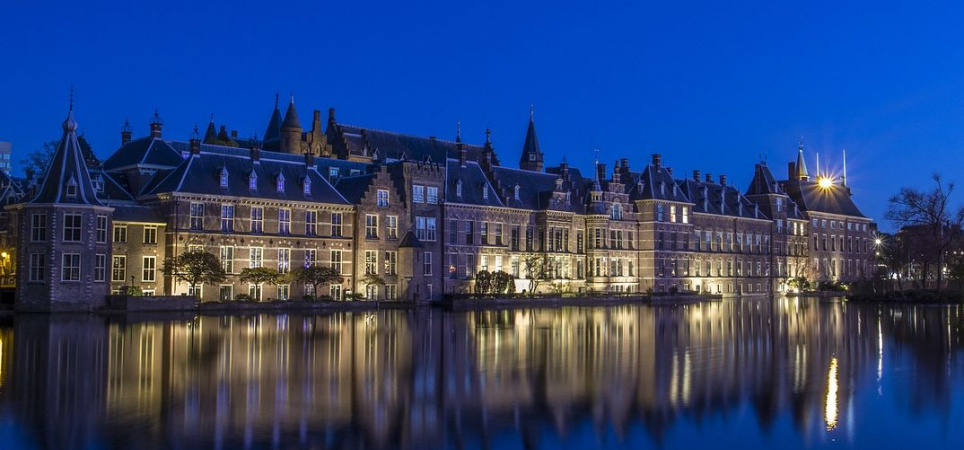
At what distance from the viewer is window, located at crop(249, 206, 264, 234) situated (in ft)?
210

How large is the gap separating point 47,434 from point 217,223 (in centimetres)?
4591

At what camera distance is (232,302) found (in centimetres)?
5694

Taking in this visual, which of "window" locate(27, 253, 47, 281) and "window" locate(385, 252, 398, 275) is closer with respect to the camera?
"window" locate(27, 253, 47, 281)

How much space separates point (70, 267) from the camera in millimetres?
53000

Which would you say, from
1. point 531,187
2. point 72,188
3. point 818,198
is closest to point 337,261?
point 72,188

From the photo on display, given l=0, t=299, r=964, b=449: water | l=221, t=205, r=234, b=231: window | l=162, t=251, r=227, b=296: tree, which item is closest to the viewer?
l=0, t=299, r=964, b=449: water

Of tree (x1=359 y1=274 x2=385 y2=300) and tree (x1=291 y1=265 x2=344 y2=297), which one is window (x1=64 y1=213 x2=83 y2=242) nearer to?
tree (x1=291 y1=265 x2=344 y2=297)

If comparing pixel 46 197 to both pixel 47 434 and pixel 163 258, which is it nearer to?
pixel 163 258

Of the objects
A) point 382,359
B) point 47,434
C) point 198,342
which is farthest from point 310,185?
point 47,434

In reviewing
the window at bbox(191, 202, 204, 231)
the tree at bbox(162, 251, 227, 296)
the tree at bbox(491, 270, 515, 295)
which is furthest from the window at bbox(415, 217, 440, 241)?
the tree at bbox(162, 251, 227, 296)

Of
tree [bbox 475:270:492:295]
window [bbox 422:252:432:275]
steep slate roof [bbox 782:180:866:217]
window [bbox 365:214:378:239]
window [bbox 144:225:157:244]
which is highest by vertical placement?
steep slate roof [bbox 782:180:866:217]

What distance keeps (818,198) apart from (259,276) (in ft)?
260

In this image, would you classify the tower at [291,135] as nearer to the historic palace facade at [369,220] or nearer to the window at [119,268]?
the historic palace facade at [369,220]

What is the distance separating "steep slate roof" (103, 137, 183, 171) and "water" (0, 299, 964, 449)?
2582cm
